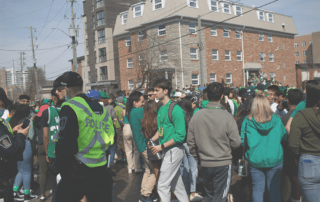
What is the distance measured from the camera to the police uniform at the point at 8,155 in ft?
9.03

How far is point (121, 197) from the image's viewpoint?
5.44 metres

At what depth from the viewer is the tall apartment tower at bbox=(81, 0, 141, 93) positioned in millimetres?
37500

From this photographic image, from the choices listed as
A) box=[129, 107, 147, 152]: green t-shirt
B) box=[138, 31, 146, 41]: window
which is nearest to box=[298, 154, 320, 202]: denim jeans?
box=[129, 107, 147, 152]: green t-shirt

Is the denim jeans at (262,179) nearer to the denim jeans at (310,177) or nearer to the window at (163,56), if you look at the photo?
the denim jeans at (310,177)

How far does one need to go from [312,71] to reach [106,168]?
5263 cm

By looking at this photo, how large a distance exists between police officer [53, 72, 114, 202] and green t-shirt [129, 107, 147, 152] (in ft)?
8.45

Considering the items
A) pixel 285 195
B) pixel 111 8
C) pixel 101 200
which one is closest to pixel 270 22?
pixel 111 8

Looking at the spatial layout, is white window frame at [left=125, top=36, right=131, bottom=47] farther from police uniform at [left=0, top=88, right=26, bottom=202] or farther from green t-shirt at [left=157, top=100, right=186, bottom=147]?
police uniform at [left=0, top=88, right=26, bottom=202]

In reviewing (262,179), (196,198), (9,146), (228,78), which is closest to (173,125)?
(262,179)

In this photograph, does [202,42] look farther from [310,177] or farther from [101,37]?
[310,177]

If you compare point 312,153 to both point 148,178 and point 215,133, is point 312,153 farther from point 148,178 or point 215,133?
point 148,178

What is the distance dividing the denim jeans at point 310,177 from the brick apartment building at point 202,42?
1961 cm

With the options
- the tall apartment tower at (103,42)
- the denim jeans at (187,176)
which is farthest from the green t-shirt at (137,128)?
the tall apartment tower at (103,42)

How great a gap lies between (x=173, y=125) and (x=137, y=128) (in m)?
1.83
